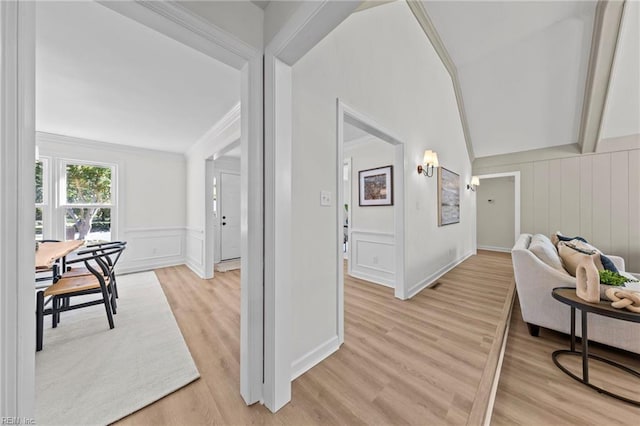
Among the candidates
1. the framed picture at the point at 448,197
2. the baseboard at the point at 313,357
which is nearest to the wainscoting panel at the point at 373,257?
the framed picture at the point at 448,197

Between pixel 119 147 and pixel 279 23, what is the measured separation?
13.5 ft

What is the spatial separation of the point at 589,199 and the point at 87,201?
29.9ft

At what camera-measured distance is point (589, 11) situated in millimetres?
2984

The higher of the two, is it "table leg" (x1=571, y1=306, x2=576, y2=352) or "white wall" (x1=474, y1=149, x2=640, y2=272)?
"white wall" (x1=474, y1=149, x2=640, y2=272)

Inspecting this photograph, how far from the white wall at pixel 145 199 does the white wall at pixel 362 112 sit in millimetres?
3913

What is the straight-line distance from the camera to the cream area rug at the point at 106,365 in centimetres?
129

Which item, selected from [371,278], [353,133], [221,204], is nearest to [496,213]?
[371,278]

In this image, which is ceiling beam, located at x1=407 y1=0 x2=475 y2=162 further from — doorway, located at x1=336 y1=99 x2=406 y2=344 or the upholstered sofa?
the upholstered sofa

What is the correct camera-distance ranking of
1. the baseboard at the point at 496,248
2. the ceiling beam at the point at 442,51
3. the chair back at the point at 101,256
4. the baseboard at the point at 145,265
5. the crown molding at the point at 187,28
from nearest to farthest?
the crown molding at the point at 187,28, the chair back at the point at 101,256, the ceiling beam at the point at 442,51, the baseboard at the point at 145,265, the baseboard at the point at 496,248

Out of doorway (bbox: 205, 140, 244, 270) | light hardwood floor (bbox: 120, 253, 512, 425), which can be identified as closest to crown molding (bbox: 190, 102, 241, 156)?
doorway (bbox: 205, 140, 244, 270)

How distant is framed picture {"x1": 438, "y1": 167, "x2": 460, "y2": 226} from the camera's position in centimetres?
372

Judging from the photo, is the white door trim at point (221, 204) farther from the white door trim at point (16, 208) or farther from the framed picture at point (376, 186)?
the white door trim at point (16, 208)

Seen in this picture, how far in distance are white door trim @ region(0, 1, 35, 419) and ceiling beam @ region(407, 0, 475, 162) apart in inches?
146

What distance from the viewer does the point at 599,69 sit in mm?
3340
